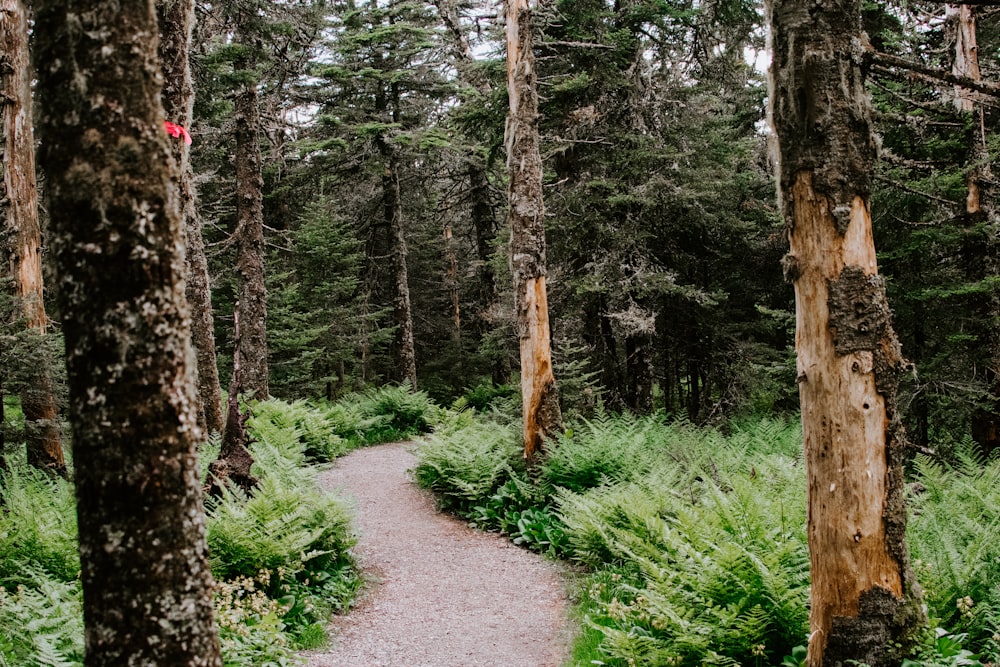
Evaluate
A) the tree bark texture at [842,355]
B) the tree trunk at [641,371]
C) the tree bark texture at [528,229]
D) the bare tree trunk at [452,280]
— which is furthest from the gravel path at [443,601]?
the bare tree trunk at [452,280]

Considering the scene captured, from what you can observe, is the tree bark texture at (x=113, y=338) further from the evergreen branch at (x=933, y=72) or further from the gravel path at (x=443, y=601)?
the evergreen branch at (x=933, y=72)

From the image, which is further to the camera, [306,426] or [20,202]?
[306,426]

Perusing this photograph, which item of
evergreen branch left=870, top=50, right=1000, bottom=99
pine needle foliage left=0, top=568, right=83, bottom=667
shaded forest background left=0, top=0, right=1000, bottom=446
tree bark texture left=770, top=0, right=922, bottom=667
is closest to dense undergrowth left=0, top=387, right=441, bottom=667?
pine needle foliage left=0, top=568, right=83, bottom=667

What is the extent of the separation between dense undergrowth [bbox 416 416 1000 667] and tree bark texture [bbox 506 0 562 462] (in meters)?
0.74

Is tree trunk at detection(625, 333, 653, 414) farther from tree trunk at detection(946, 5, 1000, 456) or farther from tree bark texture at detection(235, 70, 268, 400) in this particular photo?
tree bark texture at detection(235, 70, 268, 400)

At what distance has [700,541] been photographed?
5707 mm

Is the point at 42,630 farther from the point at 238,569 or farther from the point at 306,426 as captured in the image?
the point at 306,426

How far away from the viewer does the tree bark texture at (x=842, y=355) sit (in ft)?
12.7

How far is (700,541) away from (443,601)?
2.93 m

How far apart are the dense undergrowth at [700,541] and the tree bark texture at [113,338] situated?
3.45 metres

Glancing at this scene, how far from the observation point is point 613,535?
7.41 meters

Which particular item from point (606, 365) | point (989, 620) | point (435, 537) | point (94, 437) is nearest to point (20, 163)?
point (435, 537)

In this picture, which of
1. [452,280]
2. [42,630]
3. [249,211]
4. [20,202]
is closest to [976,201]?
[42,630]

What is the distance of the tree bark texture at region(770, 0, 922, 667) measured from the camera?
3861mm
